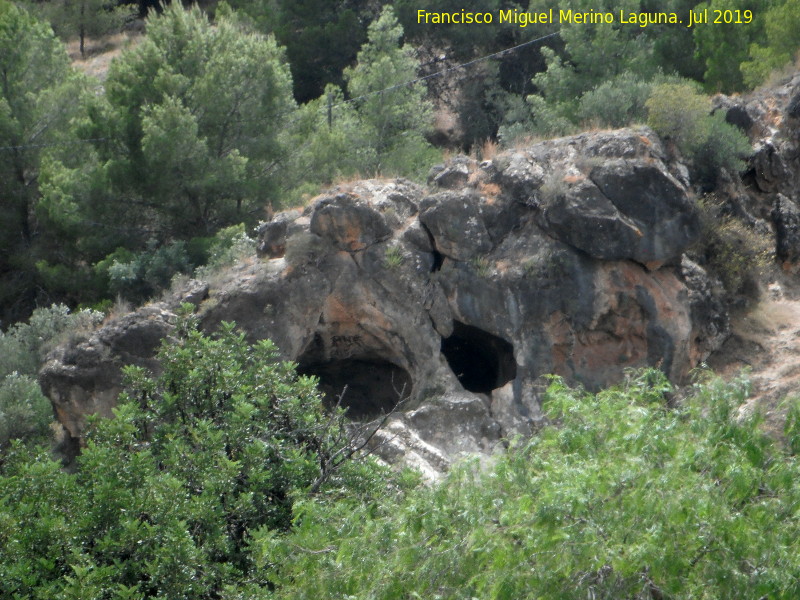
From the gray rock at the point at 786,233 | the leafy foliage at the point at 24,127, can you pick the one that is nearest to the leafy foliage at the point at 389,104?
the leafy foliage at the point at 24,127

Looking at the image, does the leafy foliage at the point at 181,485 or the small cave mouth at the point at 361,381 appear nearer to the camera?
the leafy foliage at the point at 181,485

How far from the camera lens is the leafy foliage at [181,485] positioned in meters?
7.93

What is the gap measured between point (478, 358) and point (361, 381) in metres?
1.75

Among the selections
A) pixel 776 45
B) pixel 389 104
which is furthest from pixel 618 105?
pixel 389 104

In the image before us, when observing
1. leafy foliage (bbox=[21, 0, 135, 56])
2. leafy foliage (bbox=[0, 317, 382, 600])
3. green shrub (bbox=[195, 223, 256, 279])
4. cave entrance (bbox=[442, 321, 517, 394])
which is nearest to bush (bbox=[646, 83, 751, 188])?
cave entrance (bbox=[442, 321, 517, 394])

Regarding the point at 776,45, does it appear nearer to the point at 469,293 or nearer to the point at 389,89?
the point at 389,89

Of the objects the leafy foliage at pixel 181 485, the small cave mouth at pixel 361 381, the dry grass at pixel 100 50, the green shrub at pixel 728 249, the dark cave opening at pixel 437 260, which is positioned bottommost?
the small cave mouth at pixel 361 381

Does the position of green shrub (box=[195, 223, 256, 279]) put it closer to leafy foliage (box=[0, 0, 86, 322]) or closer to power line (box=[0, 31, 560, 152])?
power line (box=[0, 31, 560, 152])

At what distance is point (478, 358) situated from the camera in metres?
16.2

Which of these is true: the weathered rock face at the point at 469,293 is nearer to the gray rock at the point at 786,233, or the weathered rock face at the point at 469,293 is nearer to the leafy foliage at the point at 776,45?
the gray rock at the point at 786,233

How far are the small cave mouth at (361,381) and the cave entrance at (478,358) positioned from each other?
2.65 feet

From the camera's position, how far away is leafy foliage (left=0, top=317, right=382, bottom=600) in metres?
7.93

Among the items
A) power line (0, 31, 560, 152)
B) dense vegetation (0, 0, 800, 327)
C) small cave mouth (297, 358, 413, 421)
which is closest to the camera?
small cave mouth (297, 358, 413, 421)

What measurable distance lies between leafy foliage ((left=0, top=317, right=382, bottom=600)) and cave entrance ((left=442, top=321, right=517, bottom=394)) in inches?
214
